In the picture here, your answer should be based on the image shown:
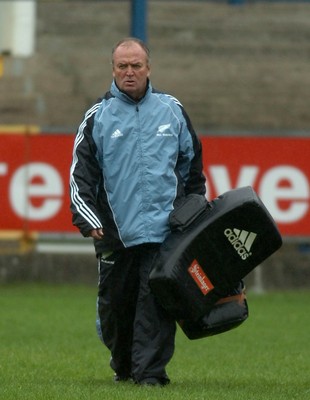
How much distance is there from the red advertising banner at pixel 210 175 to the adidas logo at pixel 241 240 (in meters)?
7.71

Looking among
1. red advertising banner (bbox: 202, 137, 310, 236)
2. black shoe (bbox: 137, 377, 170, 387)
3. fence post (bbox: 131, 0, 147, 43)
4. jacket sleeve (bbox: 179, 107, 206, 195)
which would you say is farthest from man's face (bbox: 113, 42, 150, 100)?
fence post (bbox: 131, 0, 147, 43)

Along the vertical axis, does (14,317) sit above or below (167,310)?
below

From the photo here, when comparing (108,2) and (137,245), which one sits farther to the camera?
(108,2)

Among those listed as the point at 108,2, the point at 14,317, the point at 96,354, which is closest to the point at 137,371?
the point at 96,354

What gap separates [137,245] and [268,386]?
1204 millimetres

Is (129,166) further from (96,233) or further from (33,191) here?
(33,191)

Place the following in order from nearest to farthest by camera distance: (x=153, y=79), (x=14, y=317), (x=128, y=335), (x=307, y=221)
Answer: (x=128, y=335)
(x=14, y=317)
(x=307, y=221)
(x=153, y=79)

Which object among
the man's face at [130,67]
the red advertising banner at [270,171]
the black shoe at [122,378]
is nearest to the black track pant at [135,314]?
the black shoe at [122,378]

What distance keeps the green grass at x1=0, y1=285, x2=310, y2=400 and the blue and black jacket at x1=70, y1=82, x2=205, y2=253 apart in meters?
0.95

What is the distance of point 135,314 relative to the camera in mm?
8719

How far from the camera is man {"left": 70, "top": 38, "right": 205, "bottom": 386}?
850cm

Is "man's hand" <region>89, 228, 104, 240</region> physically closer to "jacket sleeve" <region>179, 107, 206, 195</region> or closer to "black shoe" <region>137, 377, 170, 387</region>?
"jacket sleeve" <region>179, 107, 206, 195</region>

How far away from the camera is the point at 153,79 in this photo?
27.8m

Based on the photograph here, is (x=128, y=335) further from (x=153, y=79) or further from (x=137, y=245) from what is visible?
(x=153, y=79)
